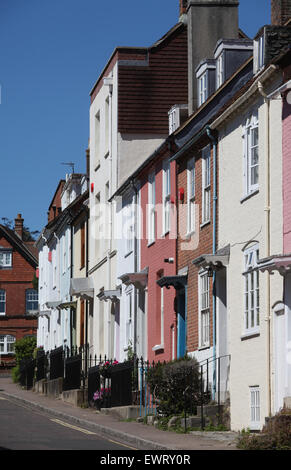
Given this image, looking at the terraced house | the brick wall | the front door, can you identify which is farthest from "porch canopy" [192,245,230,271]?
the brick wall

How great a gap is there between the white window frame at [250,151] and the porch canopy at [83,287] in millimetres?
16832

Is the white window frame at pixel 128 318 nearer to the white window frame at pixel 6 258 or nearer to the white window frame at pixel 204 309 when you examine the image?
the white window frame at pixel 204 309

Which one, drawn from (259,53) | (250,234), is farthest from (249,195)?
(259,53)

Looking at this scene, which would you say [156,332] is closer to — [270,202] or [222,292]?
[222,292]

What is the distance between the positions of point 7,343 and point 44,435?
159 feet

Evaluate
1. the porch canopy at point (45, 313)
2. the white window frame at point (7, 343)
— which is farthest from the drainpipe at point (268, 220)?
the white window frame at point (7, 343)

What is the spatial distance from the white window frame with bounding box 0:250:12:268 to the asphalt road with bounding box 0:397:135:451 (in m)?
44.2

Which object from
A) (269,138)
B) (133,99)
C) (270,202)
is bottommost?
(270,202)

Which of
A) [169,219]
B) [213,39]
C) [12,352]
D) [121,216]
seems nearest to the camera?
[169,219]

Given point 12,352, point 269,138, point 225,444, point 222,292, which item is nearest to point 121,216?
point 222,292

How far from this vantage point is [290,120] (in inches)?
696

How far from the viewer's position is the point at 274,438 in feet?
51.0

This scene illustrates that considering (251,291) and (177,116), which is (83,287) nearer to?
(177,116)

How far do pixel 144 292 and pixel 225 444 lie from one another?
12.0 metres
